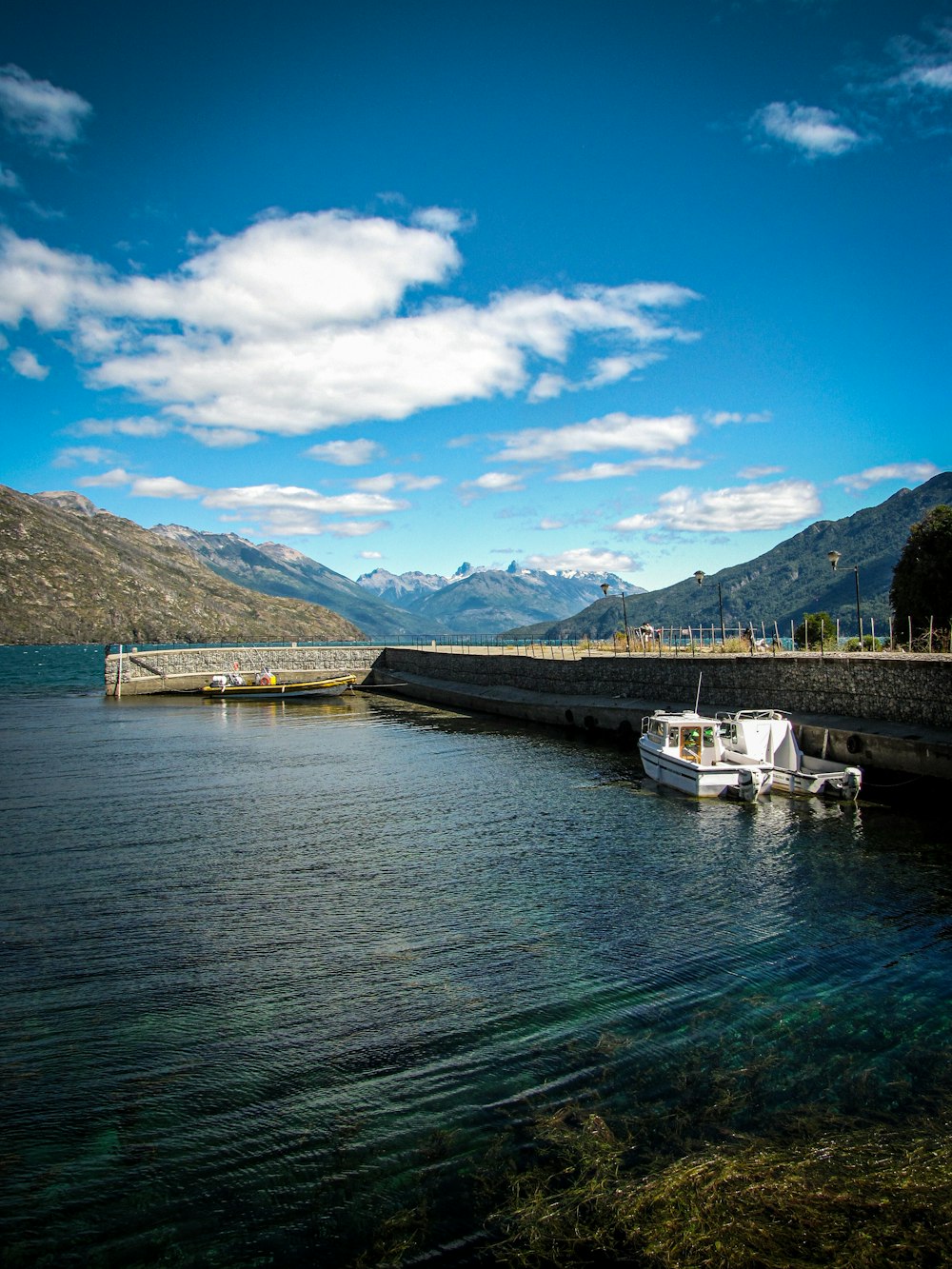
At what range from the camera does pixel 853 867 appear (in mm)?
17203

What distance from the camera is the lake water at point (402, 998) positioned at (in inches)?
282

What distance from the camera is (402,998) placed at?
10891 millimetres

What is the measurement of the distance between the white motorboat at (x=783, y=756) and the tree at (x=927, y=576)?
26358 millimetres

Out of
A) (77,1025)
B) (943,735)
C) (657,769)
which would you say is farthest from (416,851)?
(943,735)

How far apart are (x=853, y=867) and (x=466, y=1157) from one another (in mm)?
13002

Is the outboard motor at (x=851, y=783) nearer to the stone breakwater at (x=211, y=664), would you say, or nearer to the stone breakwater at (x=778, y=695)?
the stone breakwater at (x=778, y=695)

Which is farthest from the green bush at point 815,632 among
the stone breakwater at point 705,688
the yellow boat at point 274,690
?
the yellow boat at point 274,690

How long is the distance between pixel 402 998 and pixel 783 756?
19.1 metres

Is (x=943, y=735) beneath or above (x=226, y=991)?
above

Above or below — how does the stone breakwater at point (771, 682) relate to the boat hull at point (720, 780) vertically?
above

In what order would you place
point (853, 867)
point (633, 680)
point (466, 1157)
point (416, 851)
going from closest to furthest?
point (466, 1157), point (853, 867), point (416, 851), point (633, 680)

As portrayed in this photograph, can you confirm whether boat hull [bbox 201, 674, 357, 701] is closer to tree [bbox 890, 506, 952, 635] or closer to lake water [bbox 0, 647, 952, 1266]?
lake water [bbox 0, 647, 952, 1266]

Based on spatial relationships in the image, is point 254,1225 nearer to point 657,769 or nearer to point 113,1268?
point 113,1268

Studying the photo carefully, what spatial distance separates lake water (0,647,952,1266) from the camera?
715cm
